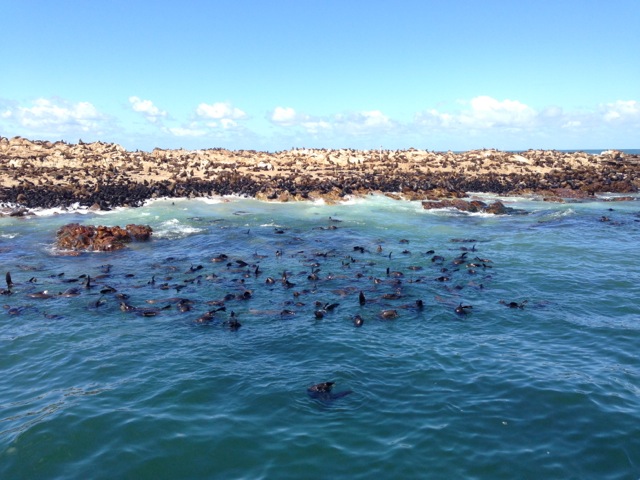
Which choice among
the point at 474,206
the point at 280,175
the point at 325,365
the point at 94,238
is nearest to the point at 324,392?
the point at 325,365

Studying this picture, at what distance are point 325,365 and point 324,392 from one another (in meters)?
1.56

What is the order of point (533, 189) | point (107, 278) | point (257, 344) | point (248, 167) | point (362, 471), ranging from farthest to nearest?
point (248, 167) → point (533, 189) → point (107, 278) → point (257, 344) → point (362, 471)

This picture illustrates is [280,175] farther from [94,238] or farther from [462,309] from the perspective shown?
[462,309]

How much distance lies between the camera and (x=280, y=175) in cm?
5575

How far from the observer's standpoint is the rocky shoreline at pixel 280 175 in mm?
44531

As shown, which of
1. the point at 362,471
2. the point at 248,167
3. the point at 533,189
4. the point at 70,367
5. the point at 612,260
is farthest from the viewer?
the point at 248,167

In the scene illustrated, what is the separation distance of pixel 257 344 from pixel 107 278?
1051 centimetres

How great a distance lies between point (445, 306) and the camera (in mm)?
17156

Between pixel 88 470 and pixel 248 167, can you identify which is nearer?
pixel 88 470

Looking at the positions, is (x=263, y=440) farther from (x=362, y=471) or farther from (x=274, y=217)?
(x=274, y=217)

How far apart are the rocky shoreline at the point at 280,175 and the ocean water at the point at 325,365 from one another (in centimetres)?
2001

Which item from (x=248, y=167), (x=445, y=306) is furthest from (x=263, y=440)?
(x=248, y=167)

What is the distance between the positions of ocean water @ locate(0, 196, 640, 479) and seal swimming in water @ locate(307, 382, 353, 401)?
100 millimetres

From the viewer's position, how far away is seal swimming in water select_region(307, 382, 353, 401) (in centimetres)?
1100
